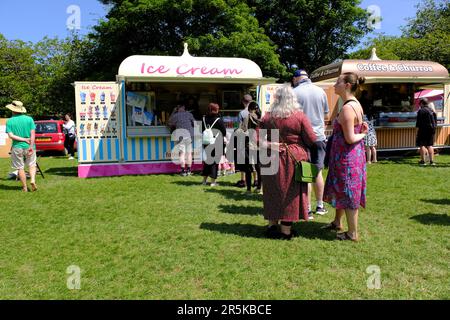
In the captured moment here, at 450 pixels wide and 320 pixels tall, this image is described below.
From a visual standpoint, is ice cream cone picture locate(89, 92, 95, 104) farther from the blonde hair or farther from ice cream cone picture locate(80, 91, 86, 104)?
the blonde hair

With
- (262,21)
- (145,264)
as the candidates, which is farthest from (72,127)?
(262,21)

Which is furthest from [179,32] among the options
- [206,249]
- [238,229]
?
[206,249]

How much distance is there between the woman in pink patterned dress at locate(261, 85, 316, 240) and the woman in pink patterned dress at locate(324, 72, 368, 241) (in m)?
0.32

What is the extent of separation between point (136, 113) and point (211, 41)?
11161 mm

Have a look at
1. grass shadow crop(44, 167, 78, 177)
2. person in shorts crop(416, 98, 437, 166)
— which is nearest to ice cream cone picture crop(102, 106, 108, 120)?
grass shadow crop(44, 167, 78, 177)

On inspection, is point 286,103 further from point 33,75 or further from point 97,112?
point 33,75

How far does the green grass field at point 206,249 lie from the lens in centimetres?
346

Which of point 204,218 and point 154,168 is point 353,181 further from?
point 154,168

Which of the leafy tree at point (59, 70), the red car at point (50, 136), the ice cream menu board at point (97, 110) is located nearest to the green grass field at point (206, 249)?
the ice cream menu board at point (97, 110)

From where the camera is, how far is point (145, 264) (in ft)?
13.4

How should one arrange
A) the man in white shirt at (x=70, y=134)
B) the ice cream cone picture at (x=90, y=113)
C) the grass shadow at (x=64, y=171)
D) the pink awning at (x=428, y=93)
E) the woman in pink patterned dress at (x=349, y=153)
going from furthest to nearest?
the man in white shirt at (x=70, y=134), the pink awning at (x=428, y=93), the grass shadow at (x=64, y=171), the ice cream cone picture at (x=90, y=113), the woman in pink patterned dress at (x=349, y=153)

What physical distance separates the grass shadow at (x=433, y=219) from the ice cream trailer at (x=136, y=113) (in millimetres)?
6048

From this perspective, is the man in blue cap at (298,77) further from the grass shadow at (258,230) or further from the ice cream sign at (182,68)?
the ice cream sign at (182,68)

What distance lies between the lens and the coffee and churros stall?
12516 millimetres
